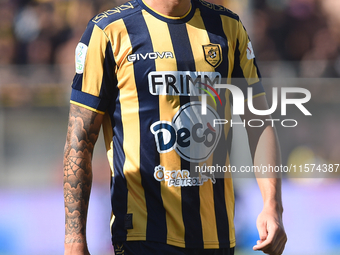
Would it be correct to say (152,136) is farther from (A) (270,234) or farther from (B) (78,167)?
(A) (270,234)

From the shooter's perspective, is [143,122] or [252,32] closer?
[143,122]

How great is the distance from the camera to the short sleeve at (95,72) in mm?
1882

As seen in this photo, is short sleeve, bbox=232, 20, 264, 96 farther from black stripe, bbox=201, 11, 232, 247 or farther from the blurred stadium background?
the blurred stadium background

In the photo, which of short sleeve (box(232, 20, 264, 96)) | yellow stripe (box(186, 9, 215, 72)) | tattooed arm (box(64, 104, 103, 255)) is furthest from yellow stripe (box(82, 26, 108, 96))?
short sleeve (box(232, 20, 264, 96))

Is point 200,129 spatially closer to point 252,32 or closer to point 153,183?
point 153,183

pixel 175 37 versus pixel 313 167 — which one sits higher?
pixel 175 37

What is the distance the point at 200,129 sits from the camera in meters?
1.93

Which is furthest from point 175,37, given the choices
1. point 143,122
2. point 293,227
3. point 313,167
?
point 313,167

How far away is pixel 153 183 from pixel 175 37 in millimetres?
638

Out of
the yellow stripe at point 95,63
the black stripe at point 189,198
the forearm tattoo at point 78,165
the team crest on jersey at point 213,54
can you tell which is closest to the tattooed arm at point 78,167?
the forearm tattoo at point 78,165

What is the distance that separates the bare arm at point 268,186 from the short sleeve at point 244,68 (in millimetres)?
73

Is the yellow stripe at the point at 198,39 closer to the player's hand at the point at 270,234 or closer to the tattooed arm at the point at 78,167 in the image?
the tattooed arm at the point at 78,167

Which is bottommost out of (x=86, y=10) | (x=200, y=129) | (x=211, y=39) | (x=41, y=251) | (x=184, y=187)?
(x=41, y=251)

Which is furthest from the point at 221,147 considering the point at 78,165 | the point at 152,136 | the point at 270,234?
the point at 78,165
